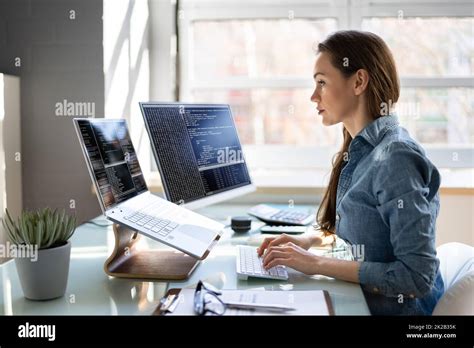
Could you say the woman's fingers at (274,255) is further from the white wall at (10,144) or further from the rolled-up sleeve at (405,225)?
the white wall at (10,144)

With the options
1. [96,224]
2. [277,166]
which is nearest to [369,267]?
[96,224]

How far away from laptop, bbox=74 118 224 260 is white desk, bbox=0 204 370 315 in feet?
0.24

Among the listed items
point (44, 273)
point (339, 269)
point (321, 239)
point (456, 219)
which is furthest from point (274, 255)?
point (456, 219)

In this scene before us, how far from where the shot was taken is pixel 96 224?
189cm

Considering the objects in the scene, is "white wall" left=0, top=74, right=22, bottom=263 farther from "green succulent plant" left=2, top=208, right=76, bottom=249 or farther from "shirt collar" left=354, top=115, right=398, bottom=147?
"shirt collar" left=354, top=115, right=398, bottom=147

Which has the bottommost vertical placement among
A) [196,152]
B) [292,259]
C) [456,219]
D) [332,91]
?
[456,219]

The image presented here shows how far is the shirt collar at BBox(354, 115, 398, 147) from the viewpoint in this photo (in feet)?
4.33

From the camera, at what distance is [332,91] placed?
1.40 metres

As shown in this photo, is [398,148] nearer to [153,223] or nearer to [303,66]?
[153,223]

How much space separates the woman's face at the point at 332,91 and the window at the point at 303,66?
1306 mm

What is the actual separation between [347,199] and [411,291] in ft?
0.85

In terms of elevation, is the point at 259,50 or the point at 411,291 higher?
the point at 259,50

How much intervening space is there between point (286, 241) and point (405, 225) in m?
0.35
